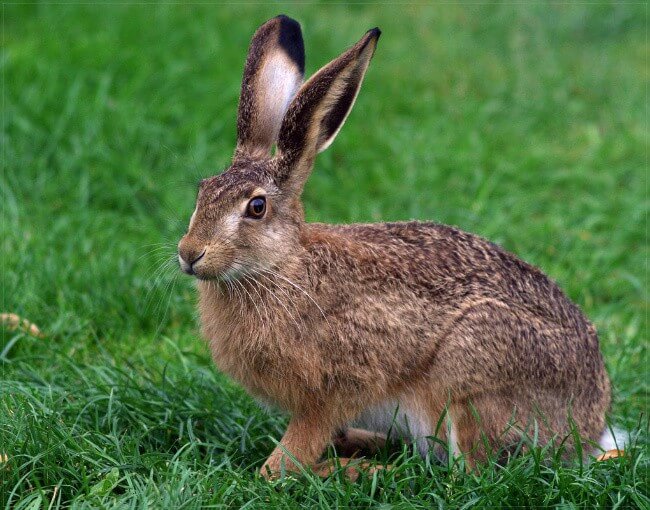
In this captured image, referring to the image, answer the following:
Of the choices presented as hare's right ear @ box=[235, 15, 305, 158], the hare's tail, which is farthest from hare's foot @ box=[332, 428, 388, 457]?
hare's right ear @ box=[235, 15, 305, 158]

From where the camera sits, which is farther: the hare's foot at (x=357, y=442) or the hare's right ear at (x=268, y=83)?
the hare's foot at (x=357, y=442)

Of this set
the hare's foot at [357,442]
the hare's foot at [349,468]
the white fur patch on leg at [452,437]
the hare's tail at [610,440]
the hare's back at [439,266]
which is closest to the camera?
the hare's foot at [349,468]

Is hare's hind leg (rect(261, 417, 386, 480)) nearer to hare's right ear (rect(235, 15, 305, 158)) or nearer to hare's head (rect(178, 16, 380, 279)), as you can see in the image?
hare's head (rect(178, 16, 380, 279))

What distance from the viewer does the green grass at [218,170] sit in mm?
4203

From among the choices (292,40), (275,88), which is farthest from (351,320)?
(292,40)

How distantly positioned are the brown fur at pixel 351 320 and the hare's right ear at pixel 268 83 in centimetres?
3

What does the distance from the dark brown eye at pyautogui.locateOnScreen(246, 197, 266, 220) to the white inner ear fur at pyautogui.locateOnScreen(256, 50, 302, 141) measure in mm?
427

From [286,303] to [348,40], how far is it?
5.18 m

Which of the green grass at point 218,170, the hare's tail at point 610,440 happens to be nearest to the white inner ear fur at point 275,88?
the green grass at point 218,170

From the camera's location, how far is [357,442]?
501 cm

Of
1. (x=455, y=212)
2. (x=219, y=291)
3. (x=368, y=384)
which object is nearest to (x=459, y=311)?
(x=368, y=384)

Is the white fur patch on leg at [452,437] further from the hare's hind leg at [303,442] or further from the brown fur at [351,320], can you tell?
the hare's hind leg at [303,442]

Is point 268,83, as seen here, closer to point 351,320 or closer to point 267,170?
point 267,170

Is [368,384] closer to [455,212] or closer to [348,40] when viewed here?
[455,212]
